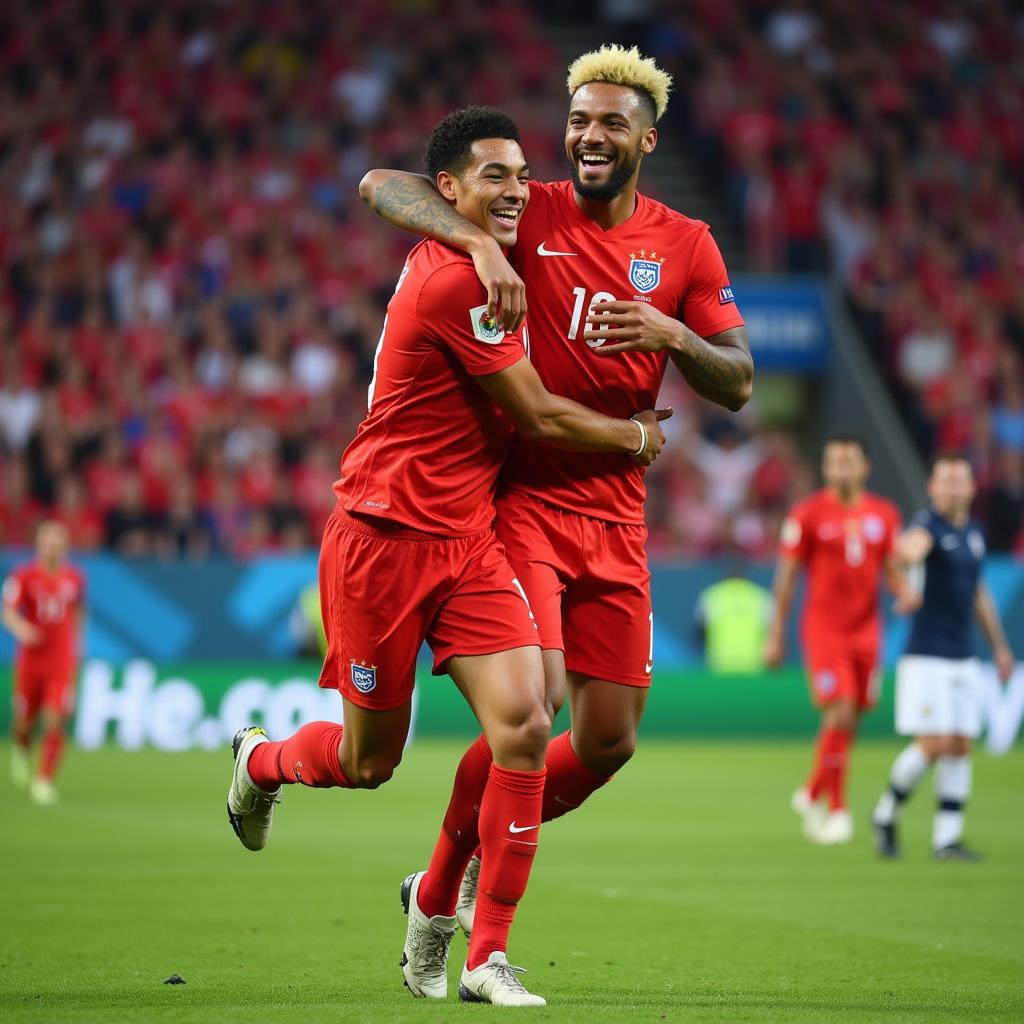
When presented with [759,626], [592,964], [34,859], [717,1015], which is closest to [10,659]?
[759,626]

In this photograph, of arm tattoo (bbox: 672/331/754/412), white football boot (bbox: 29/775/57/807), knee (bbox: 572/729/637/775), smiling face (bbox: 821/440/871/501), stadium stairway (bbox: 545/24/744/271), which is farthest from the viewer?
stadium stairway (bbox: 545/24/744/271)

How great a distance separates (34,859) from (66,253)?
12.5 m

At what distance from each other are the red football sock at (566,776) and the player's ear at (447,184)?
75.2 inches

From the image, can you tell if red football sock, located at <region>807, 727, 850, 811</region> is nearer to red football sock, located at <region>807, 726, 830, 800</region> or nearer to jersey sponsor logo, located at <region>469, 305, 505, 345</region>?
red football sock, located at <region>807, 726, 830, 800</region>

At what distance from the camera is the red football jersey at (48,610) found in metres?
15.2

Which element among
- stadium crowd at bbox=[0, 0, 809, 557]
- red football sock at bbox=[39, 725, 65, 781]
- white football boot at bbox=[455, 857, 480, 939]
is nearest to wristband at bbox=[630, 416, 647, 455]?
white football boot at bbox=[455, 857, 480, 939]

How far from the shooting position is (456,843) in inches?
243

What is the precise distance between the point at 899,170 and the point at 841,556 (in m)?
13.6

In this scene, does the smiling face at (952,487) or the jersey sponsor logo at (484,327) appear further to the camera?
the smiling face at (952,487)

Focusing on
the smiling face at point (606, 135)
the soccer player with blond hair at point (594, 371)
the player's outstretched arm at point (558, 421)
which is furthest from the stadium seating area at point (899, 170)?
the player's outstretched arm at point (558, 421)

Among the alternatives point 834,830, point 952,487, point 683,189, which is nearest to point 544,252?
point 952,487

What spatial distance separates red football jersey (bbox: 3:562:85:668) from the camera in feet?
49.9

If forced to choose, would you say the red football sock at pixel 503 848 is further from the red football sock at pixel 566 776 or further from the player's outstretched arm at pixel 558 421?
the player's outstretched arm at pixel 558 421

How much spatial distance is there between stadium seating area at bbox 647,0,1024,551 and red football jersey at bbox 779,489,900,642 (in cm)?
914
